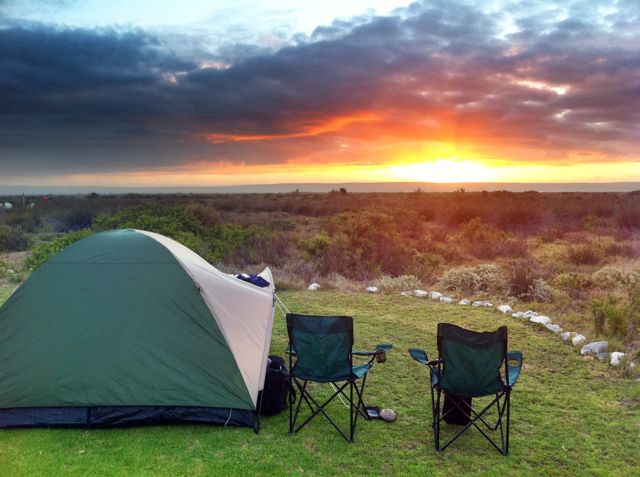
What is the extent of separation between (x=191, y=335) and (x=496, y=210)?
81.7ft

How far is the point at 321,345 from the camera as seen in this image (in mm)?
4586

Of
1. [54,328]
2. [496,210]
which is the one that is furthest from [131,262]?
[496,210]

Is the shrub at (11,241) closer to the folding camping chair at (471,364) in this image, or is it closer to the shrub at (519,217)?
the folding camping chair at (471,364)

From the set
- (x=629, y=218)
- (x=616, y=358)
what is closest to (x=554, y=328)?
(x=616, y=358)

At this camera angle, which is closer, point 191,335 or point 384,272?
point 191,335

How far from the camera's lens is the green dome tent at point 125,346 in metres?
4.71

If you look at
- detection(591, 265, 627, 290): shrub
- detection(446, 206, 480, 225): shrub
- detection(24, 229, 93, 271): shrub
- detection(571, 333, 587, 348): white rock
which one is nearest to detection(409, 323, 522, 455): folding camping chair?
detection(571, 333, 587, 348): white rock

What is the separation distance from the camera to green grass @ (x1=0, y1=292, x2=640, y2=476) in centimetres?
416

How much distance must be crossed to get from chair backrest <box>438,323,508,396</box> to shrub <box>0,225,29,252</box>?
18651 mm

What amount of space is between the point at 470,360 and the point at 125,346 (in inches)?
126

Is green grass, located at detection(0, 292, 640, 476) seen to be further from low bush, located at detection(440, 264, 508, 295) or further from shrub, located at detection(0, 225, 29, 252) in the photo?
shrub, located at detection(0, 225, 29, 252)

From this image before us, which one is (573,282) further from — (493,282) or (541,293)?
(493,282)

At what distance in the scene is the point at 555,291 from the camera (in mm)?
10406

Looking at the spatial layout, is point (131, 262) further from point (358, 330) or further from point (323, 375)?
point (358, 330)
